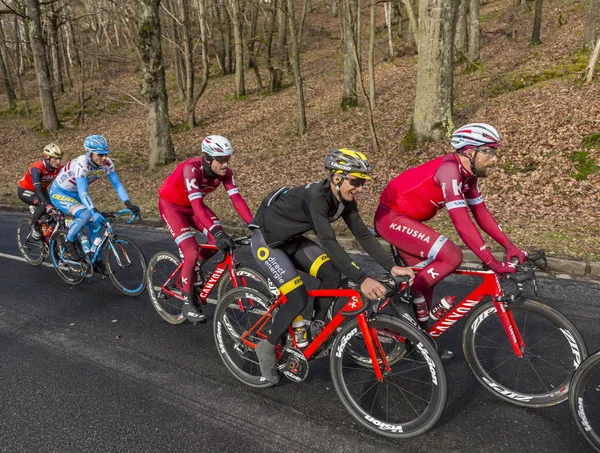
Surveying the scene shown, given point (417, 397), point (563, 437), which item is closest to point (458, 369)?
point (417, 397)

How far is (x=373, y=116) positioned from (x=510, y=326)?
46.6 feet

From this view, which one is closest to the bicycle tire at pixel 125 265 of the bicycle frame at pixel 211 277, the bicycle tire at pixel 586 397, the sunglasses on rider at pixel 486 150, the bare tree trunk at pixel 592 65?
the bicycle frame at pixel 211 277

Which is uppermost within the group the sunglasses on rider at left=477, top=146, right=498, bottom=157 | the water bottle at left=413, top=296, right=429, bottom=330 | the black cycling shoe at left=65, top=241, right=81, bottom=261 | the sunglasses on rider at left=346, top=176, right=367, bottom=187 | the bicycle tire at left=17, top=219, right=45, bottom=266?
the sunglasses on rider at left=477, top=146, right=498, bottom=157

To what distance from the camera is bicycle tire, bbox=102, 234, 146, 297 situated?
6.62 metres

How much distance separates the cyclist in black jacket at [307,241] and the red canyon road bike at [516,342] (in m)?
0.67

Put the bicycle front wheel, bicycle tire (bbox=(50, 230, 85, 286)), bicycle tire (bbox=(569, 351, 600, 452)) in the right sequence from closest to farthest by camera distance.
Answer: bicycle tire (bbox=(569, 351, 600, 452)) → the bicycle front wheel → bicycle tire (bbox=(50, 230, 85, 286))

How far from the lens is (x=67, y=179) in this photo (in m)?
7.20

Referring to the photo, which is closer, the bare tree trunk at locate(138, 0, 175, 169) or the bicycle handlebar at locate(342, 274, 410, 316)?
the bicycle handlebar at locate(342, 274, 410, 316)

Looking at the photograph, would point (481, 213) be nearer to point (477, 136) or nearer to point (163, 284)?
point (477, 136)

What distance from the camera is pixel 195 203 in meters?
5.18

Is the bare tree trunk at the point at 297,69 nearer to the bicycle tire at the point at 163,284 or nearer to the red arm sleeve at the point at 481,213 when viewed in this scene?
the bicycle tire at the point at 163,284

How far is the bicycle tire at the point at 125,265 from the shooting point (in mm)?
6625

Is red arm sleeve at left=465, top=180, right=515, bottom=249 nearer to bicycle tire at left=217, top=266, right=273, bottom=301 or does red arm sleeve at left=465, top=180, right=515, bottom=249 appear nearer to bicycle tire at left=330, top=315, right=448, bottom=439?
bicycle tire at left=330, top=315, right=448, bottom=439

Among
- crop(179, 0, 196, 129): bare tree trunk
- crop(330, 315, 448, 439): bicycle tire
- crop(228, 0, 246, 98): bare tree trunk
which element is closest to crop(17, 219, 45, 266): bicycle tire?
crop(330, 315, 448, 439): bicycle tire
